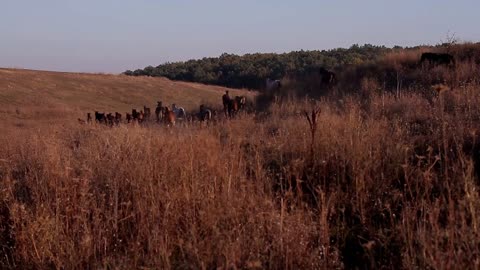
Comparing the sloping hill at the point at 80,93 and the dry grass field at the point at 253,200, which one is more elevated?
the dry grass field at the point at 253,200

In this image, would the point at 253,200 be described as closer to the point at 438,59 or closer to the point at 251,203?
the point at 251,203

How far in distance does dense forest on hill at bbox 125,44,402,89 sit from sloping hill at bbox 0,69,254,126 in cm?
790

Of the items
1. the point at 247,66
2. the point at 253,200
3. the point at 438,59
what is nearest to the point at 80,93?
the point at 247,66

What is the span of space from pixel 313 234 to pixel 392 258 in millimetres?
761

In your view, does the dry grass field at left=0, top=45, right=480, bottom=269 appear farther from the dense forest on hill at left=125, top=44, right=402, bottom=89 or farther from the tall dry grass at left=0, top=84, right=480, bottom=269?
the dense forest on hill at left=125, top=44, right=402, bottom=89

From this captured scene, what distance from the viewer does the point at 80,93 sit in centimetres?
4512

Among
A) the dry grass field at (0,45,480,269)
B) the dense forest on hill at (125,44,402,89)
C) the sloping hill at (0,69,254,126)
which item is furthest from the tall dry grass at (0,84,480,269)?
the dense forest on hill at (125,44,402,89)

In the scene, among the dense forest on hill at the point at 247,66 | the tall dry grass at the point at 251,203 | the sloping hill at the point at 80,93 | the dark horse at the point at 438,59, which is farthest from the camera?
the dense forest on hill at the point at 247,66

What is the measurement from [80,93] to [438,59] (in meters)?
32.9

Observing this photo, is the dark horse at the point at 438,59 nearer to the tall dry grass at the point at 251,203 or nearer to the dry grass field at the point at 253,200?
the dry grass field at the point at 253,200

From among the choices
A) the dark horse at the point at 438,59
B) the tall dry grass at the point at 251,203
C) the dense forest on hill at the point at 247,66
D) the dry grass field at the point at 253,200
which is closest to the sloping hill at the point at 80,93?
the dense forest on hill at the point at 247,66

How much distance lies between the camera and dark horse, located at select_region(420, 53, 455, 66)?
17234 mm

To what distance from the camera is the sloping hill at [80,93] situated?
34497 millimetres

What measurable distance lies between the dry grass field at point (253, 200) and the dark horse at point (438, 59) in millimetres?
8884
